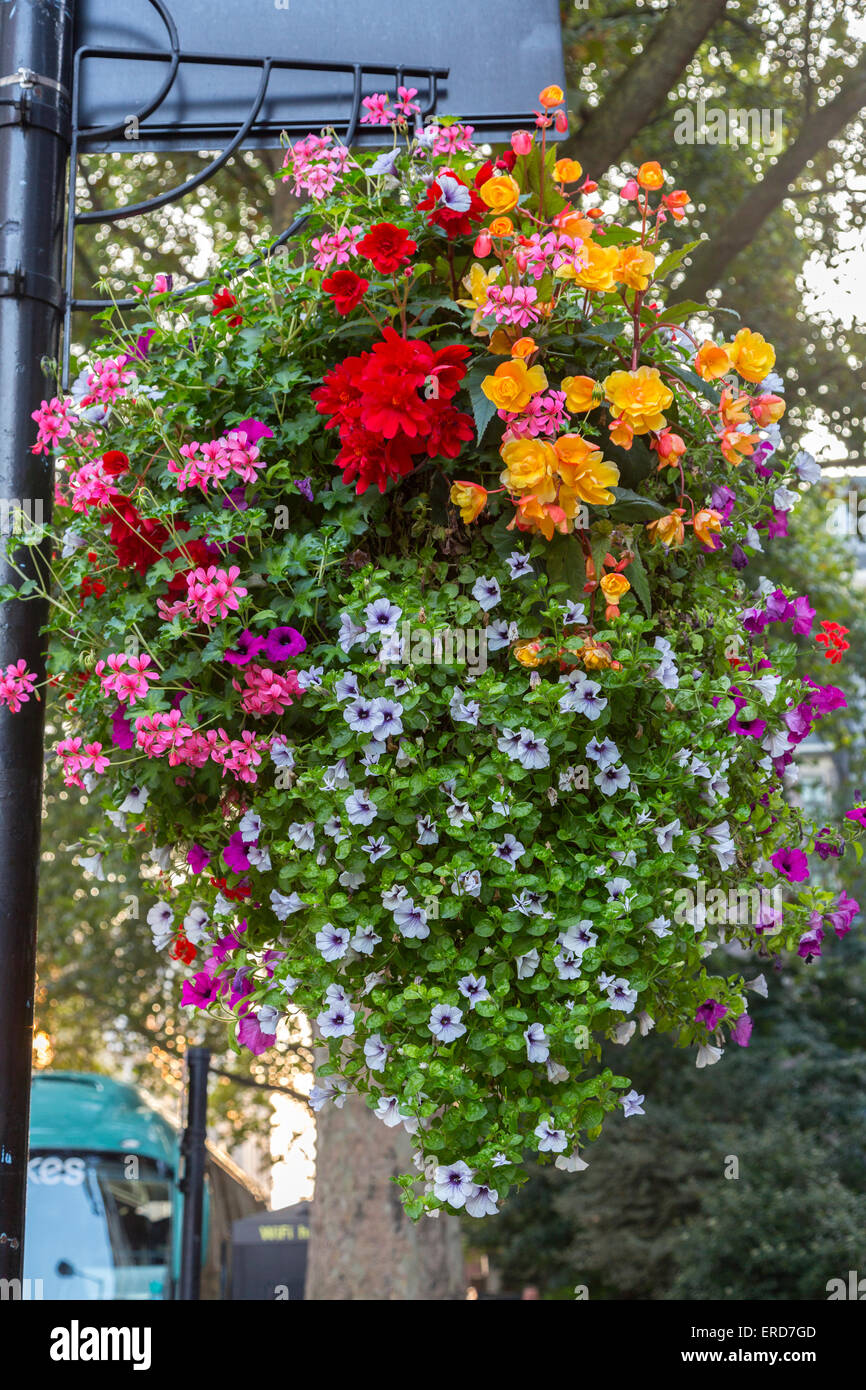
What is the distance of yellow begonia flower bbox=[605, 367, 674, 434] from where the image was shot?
173 centimetres

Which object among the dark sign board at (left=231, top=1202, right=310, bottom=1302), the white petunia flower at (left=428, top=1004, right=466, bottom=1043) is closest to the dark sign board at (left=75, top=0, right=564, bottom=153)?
the white petunia flower at (left=428, top=1004, right=466, bottom=1043)

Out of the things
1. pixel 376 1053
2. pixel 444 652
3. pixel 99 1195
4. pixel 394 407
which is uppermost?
pixel 394 407

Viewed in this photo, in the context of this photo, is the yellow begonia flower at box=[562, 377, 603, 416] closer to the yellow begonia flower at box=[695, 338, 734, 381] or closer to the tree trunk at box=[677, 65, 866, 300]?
the yellow begonia flower at box=[695, 338, 734, 381]

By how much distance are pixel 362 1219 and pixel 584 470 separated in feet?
17.0

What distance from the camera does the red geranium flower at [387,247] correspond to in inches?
69.6

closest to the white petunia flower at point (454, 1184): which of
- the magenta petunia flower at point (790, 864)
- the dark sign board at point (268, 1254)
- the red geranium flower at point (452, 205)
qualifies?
the magenta petunia flower at point (790, 864)

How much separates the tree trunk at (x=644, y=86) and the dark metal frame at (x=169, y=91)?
159 inches

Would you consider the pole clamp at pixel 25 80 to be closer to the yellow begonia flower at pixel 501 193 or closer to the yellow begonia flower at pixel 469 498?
the yellow begonia flower at pixel 501 193

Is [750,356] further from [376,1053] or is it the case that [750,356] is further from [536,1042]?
[376,1053]

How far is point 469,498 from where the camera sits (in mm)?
1749

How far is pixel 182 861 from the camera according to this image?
211cm

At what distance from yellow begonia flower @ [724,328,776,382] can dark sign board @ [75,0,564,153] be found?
29.7 inches

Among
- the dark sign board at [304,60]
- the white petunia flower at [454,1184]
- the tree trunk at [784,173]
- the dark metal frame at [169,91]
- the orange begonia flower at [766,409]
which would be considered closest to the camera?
the white petunia flower at [454,1184]

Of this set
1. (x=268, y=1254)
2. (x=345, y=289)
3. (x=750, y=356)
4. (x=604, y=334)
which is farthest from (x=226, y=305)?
(x=268, y=1254)
